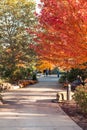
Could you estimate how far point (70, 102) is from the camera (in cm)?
2050

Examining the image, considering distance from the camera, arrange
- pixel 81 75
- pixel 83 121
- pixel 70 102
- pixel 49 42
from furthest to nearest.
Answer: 1. pixel 81 75
2. pixel 70 102
3. pixel 49 42
4. pixel 83 121

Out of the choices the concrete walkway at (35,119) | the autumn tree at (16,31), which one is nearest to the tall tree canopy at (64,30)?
the concrete walkway at (35,119)

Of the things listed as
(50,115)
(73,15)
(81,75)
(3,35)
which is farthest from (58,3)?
(81,75)

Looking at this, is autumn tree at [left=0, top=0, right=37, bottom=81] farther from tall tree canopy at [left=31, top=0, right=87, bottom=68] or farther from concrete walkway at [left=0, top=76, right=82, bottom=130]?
concrete walkway at [left=0, top=76, right=82, bottom=130]

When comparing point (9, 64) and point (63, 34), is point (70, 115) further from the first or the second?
point (9, 64)

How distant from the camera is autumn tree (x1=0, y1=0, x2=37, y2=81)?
2511 centimetres

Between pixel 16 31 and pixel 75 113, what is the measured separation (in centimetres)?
1271

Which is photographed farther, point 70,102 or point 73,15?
point 70,102

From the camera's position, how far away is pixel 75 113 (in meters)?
16.0

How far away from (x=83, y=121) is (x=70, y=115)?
1.90m

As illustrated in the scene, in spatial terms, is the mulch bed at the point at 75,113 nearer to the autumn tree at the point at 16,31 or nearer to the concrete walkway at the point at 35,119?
the concrete walkway at the point at 35,119

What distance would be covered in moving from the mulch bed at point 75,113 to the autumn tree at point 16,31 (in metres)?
5.92

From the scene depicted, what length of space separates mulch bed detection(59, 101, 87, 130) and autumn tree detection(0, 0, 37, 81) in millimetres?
5923

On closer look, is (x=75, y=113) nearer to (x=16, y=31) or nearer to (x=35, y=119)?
(x=35, y=119)
